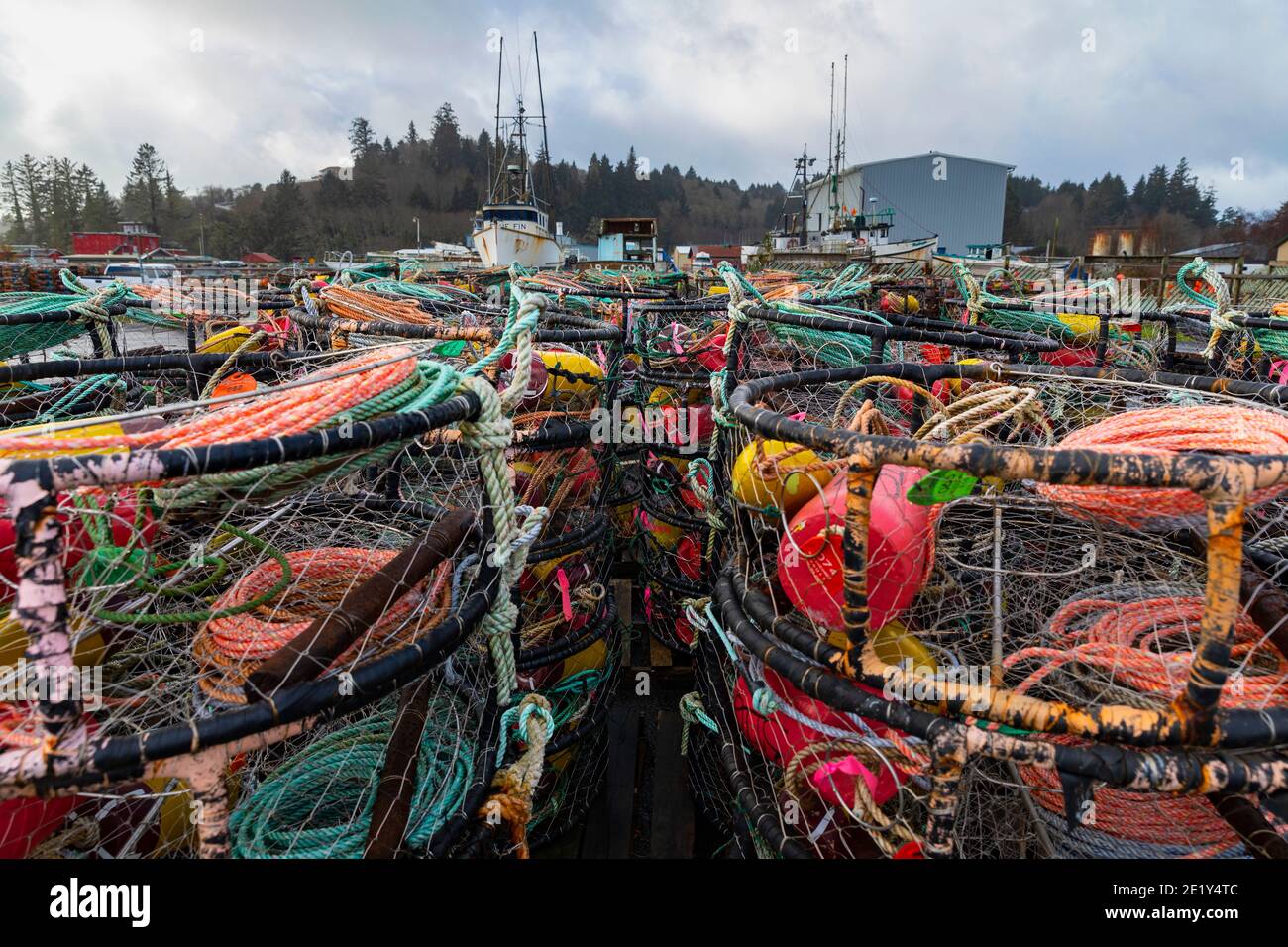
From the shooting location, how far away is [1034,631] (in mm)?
2309

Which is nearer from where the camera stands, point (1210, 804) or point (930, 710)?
point (930, 710)

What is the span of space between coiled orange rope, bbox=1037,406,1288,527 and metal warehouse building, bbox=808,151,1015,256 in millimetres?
37458

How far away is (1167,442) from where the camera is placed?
1.71m

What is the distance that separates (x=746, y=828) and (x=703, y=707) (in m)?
0.53

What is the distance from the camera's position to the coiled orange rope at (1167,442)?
159 cm

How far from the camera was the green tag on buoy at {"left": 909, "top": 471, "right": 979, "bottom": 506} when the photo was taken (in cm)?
128

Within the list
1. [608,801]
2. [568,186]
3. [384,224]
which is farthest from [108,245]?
[608,801]

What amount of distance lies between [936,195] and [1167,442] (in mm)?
41131

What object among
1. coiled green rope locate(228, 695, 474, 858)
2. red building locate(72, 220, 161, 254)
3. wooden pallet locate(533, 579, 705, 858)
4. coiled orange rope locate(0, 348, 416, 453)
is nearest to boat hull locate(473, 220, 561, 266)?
wooden pallet locate(533, 579, 705, 858)

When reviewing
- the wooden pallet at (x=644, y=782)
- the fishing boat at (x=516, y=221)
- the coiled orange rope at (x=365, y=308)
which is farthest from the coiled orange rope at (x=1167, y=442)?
the fishing boat at (x=516, y=221)

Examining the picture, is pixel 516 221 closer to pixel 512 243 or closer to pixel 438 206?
pixel 512 243

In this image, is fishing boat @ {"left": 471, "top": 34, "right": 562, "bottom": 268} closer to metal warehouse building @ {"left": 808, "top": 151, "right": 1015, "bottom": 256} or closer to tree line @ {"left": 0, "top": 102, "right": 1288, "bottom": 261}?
tree line @ {"left": 0, "top": 102, "right": 1288, "bottom": 261}

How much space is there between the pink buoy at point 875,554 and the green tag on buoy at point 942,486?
1.11 ft
